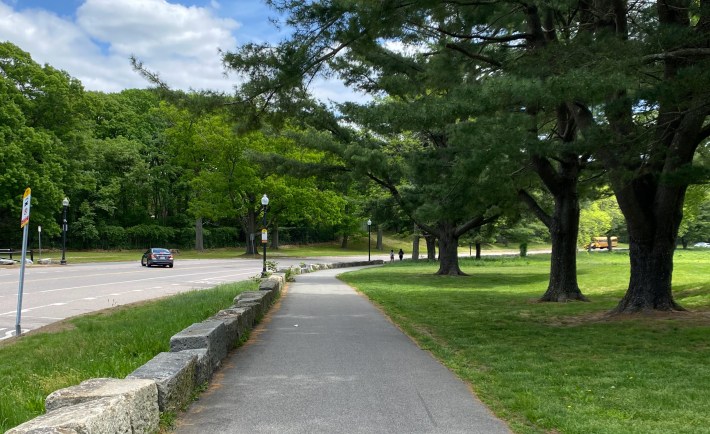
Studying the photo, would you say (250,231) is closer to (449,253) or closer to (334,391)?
(449,253)

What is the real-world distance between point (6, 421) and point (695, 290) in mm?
17902

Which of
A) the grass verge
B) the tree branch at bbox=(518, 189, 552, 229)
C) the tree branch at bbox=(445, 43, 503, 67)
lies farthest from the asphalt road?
the tree branch at bbox=(518, 189, 552, 229)

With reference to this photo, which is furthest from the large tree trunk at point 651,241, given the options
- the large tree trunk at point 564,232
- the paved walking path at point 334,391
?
the paved walking path at point 334,391

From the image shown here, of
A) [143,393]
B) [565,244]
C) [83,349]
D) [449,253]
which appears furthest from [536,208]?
[143,393]

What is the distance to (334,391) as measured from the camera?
646cm

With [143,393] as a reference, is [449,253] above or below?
above

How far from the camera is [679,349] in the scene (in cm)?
897

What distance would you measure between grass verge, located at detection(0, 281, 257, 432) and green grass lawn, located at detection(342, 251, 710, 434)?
4.14m

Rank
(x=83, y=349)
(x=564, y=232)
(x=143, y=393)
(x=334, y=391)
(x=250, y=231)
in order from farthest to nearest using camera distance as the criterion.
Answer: (x=250, y=231)
(x=564, y=232)
(x=83, y=349)
(x=334, y=391)
(x=143, y=393)

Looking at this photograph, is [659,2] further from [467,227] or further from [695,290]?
[467,227]

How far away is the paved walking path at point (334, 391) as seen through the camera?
17.3ft

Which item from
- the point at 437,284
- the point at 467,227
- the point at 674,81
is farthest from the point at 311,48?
the point at 467,227

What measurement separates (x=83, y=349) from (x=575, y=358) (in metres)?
7.12

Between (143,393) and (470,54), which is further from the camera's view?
(470,54)
